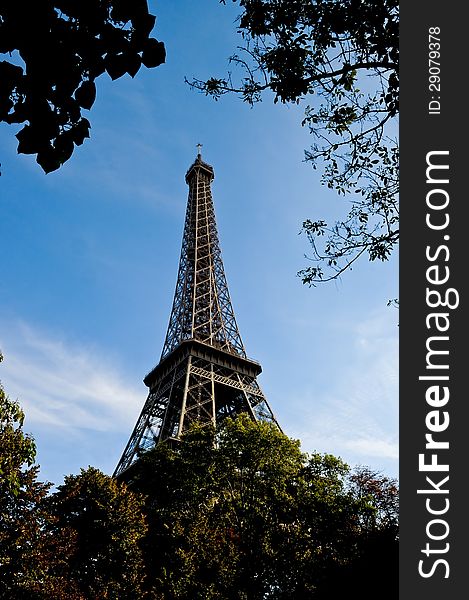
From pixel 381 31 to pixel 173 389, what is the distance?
37.2m

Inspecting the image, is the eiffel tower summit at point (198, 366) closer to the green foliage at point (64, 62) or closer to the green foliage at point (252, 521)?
the green foliage at point (252, 521)

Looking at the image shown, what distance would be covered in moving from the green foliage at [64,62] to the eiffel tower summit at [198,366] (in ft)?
110

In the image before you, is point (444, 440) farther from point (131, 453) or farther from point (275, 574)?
point (131, 453)

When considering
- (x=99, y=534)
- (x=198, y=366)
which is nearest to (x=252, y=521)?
(x=99, y=534)

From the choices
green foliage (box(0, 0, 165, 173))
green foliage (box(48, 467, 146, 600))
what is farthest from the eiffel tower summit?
green foliage (box(0, 0, 165, 173))

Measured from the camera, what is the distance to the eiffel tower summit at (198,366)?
40250 mm

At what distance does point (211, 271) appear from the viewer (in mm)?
55625

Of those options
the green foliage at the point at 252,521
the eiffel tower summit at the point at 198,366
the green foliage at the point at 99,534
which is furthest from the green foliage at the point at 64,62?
the eiffel tower summit at the point at 198,366

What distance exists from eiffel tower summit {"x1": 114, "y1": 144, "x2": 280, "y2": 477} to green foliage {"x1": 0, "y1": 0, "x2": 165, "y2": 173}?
33.7 m

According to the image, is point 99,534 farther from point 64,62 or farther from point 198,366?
point 198,366

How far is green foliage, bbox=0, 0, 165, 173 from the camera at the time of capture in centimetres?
337

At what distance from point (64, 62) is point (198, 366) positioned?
4101 cm

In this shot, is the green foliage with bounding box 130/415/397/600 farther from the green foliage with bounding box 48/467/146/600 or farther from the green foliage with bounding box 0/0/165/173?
the green foliage with bounding box 0/0/165/173

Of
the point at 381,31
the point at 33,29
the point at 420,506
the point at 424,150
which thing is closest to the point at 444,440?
the point at 420,506
